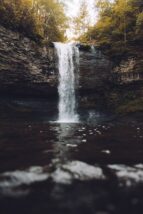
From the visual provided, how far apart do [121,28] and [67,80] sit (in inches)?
292

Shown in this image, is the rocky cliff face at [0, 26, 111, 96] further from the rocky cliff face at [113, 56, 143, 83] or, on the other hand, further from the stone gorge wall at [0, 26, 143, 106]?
the rocky cliff face at [113, 56, 143, 83]

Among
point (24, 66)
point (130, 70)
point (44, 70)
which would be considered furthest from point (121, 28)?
point (24, 66)

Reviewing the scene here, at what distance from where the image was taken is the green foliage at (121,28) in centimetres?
1933

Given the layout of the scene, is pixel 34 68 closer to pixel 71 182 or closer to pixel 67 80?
pixel 67 80

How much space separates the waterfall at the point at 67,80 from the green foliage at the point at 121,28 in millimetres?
2706

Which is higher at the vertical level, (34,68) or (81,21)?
(81,21)

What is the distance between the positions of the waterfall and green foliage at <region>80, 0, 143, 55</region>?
271 centimetres

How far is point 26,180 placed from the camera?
3.38 m

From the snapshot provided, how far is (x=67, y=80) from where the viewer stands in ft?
62.2

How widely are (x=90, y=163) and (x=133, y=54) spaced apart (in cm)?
1596

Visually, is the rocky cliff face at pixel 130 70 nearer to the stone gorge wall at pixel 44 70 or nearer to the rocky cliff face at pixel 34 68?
the stone gorge wall at pixel 44 70

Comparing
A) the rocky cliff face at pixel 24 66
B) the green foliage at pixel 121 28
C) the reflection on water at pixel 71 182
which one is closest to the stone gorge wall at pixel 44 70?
the rocky cliff face at pixel 24 66

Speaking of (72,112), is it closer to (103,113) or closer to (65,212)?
(103,113)

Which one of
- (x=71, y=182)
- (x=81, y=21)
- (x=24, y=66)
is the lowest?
(x=71, y=182)
